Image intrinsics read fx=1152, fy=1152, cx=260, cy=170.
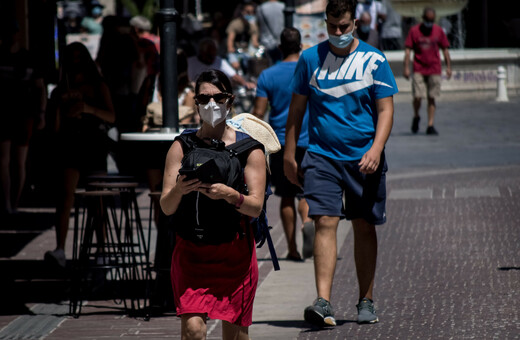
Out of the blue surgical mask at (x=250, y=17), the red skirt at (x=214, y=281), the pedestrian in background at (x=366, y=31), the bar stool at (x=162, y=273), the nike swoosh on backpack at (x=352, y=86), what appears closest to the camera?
the red skirt at (x=214, y=281)

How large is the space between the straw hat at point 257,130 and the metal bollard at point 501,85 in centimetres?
1884

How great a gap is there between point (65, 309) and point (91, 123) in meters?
1.74

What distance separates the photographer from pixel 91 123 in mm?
8984

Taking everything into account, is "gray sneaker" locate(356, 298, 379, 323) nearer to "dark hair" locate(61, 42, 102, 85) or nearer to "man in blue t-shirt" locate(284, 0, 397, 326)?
"man in blue t-shirt" locate(284, 0, 397, 326)

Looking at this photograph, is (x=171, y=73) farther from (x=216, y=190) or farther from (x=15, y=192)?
(x=15, y=192)

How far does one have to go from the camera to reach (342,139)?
6.93 m

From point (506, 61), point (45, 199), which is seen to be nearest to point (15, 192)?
point (45, 199)

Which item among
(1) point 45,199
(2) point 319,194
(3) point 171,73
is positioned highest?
(3) point 171,73

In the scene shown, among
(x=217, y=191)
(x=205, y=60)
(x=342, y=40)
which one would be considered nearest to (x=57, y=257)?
(x=342, y=40)

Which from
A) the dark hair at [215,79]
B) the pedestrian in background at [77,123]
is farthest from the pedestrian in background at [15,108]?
the dark hair at [215,79]

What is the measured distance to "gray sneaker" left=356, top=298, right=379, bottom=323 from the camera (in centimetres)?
688

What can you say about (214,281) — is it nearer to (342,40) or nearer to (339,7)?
(342,40)

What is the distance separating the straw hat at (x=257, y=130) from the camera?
538 centimetres

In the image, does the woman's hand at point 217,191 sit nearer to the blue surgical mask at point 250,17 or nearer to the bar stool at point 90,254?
the bar stool at point 90,254
